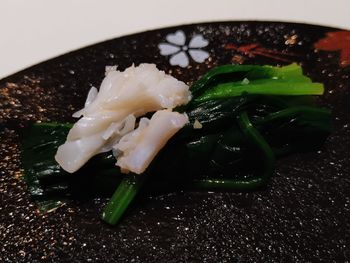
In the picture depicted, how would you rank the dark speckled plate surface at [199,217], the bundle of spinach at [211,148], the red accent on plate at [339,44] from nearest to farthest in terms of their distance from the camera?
the dark speckled plate surface at [199,217]
the bundle of spinach at [211,148]
the red accent on plate at [339,44]

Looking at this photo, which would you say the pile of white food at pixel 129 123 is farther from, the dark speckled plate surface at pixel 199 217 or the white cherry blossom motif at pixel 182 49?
the white cherry blossom motif at pixel 182 49

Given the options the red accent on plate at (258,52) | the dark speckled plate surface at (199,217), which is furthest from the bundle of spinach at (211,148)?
the red accent on plate at (258,52)

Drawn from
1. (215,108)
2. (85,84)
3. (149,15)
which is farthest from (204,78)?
(149,15)

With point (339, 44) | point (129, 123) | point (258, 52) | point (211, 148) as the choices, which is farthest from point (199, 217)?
point (339, 44)

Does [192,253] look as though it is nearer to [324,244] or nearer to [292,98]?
[324,244]

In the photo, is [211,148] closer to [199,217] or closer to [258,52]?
[199,217]

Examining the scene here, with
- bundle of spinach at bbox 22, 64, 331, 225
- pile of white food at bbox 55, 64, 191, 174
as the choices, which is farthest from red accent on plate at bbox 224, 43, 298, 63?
pile of white food at bbox 55, 64, 191, 174
